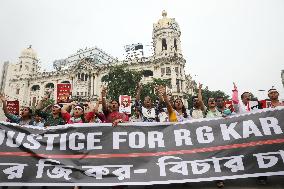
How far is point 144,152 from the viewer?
538cm

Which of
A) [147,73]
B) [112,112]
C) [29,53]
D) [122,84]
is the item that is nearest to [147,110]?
[112,112]

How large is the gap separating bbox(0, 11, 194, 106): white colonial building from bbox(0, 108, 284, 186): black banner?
45.6 meters

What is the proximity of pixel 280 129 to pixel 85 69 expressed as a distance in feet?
187

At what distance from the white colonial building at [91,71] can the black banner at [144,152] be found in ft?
150

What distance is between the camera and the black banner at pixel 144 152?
16.5ft

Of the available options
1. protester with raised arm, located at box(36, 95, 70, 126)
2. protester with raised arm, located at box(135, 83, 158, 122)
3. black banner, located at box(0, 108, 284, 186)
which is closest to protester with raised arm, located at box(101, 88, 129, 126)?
black banner, located at box(0, 108, 284, 186)

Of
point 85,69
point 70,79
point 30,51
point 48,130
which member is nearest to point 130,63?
point 85,69

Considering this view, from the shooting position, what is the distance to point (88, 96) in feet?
192

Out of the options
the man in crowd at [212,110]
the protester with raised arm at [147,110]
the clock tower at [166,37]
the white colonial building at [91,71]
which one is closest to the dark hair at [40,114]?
the protester with raised arm at [147,110]

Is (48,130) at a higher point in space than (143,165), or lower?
higher

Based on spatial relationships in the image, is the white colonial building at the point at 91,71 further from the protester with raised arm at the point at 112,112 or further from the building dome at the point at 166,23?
the protester with raised arm at the point at 112,112

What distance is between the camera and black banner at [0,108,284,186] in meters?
5.03

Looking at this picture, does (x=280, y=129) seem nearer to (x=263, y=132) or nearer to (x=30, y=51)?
(x=263, y=132)

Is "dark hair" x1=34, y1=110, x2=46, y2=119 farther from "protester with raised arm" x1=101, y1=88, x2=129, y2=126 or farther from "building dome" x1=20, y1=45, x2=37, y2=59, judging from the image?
"building dome" x1=20, y1=45, x2=37, y2=59
